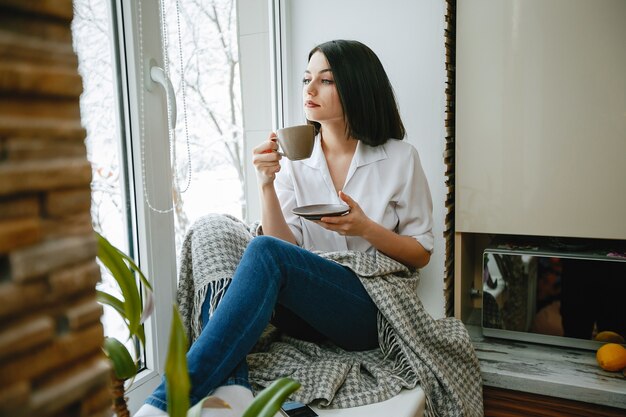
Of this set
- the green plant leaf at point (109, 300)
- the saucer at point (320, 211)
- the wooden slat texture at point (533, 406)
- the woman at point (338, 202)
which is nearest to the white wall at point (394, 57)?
the woman at point (338, 202)

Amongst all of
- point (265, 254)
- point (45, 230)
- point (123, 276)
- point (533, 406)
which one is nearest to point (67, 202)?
point (45, 230)

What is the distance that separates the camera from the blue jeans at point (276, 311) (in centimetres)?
103

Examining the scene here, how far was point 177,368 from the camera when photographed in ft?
1.65

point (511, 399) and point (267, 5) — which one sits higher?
point (267, 5)

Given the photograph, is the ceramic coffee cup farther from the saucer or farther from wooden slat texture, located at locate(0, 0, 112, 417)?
wooden slat texture, located at locate(0, 0, 112, 417)

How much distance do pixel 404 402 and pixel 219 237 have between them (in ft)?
2.02

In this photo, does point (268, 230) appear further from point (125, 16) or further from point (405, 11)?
point (405, 11)

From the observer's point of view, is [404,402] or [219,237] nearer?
[404,402]

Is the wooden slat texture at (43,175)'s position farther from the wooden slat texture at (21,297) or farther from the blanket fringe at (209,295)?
the blanket fringe at (209,295)

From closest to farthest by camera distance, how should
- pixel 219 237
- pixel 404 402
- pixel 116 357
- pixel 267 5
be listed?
pixel 116 357, pixel 404 402, pixel 219 237, pixel 267 5

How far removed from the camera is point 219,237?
1390 mm

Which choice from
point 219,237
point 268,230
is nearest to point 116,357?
point 219,237

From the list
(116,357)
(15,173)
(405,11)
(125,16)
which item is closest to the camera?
(15,173)

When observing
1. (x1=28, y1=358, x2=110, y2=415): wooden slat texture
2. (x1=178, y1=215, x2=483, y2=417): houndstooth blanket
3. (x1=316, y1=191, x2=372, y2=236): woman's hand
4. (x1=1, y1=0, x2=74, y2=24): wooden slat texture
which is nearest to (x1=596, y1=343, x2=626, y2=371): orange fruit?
(x1=178, y1=215, x2=483, y2=417): houndstooth blanket
